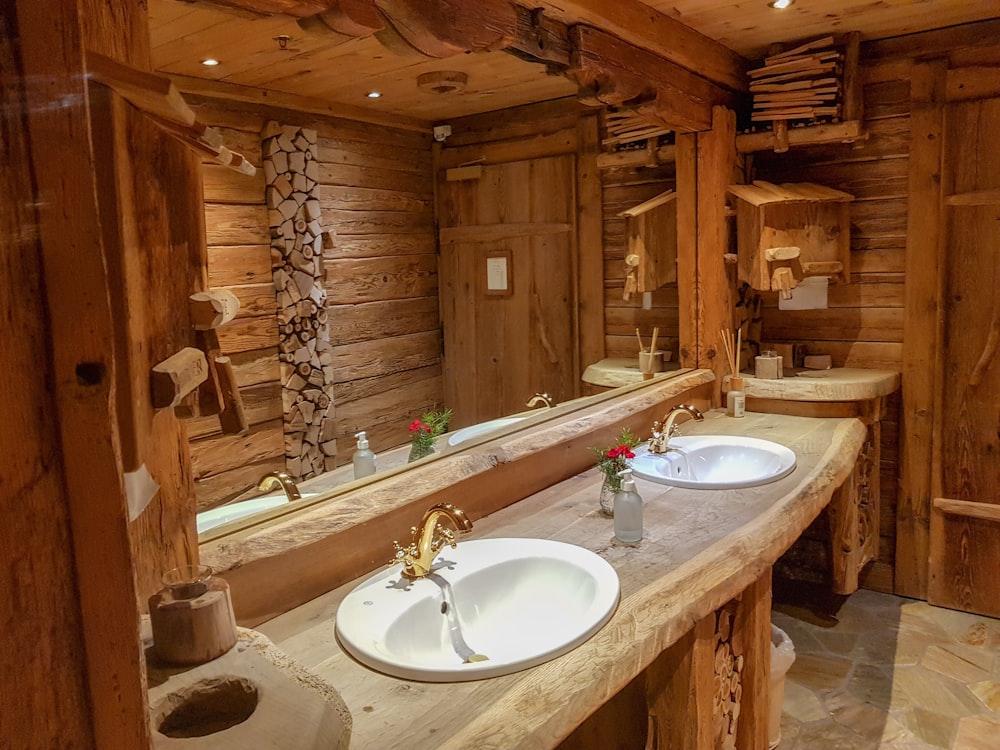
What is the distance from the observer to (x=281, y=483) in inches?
62.7

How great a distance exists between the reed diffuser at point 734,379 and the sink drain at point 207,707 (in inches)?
93.8

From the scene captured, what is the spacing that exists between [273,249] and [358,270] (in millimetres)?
264

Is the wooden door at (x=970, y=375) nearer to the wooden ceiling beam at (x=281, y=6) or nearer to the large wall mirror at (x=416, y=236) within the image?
the large wall mirror at (x=416, y=236)

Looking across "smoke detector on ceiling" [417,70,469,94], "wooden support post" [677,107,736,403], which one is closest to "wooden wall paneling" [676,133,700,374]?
"wooden support post" [677,107,736,403]

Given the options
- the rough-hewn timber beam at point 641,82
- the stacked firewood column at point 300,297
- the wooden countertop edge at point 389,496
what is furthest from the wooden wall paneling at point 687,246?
the stacked firewood column at point 300,297

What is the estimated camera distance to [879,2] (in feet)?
8.30

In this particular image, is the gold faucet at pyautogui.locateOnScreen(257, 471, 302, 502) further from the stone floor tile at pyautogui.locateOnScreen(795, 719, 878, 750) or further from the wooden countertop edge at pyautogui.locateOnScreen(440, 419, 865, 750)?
the stone floor tile at pyautogui.locateOnScreen(795, 719, 878, 750)

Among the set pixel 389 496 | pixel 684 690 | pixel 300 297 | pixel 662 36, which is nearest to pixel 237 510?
pixel 389 496

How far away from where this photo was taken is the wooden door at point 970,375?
2922mm

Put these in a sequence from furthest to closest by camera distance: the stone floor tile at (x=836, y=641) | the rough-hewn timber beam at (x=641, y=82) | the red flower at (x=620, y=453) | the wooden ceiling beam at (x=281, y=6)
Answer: the stone floor tile at (x=836, y=641), the rough-hewn timber beam at (x=641, y=82), the red flower at (x=620, y=453), the wooden ceiling beam at (x=281, y=6)

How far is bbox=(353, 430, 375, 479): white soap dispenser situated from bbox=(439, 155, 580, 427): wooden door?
35 centimetres

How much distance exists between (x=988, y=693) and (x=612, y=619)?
196cm

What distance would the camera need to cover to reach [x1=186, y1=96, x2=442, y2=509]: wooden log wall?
1.47 meters

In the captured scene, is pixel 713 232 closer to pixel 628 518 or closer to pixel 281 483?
pixel 628 518
